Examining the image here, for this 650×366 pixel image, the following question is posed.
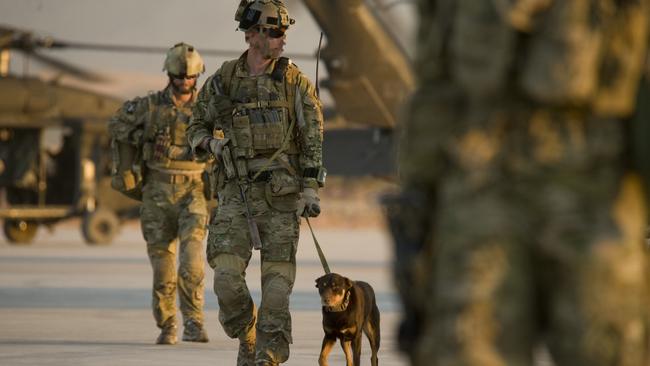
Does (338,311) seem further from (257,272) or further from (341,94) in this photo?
(341,94)

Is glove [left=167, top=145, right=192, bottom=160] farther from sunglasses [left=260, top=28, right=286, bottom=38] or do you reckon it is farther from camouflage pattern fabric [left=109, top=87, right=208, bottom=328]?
sunglasses [left=260, top=28, right=286, bottom=38]

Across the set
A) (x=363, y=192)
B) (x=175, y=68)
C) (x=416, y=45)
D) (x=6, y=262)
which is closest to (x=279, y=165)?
(x=175, y=68)

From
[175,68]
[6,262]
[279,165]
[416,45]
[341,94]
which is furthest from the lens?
[341,94]

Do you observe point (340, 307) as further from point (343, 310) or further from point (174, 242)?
point (174, 242)

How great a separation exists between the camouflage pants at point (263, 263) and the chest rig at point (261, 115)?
0.21m

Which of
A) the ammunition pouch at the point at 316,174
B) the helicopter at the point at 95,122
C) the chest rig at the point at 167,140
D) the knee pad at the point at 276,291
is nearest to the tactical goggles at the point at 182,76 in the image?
the chest rig at the point at 167,140

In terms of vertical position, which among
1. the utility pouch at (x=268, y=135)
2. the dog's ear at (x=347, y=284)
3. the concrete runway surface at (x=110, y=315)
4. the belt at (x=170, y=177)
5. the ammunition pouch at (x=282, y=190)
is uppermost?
the utility pouch at (x=268, y=135)

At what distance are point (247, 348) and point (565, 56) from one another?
5.00 metres

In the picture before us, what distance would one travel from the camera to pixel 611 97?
500 centimetres

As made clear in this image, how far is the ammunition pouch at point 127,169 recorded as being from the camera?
12734 millimetres

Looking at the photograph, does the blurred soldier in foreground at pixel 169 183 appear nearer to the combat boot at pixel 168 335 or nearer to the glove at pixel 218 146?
the combat boot at pixel 168 335

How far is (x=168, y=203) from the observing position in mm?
12602

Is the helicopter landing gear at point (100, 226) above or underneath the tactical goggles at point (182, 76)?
underneath

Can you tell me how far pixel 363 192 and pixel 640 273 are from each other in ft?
405
